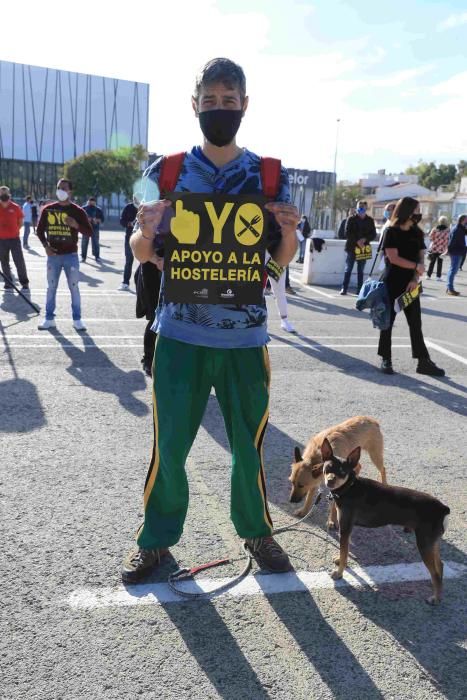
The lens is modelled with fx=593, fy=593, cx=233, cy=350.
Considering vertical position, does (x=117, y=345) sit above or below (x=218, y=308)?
below

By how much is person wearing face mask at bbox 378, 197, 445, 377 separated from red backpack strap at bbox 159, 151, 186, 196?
15.4ft

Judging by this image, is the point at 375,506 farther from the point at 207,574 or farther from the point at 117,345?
the point at 117,345

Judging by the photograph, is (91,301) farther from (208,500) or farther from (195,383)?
A: (195,383)

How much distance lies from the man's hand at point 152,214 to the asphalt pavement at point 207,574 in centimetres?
177

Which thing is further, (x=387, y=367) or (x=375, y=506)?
(x=387, y=367)

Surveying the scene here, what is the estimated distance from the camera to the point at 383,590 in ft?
9.95

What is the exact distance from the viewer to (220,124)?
8.89ft

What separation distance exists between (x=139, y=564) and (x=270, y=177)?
2.03m

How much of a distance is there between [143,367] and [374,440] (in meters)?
3.56

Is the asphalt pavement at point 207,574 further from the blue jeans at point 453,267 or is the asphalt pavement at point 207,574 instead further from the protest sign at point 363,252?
the blue jeans at point 453,267

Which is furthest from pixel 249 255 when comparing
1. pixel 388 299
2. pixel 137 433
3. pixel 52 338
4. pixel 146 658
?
pixel 52 338

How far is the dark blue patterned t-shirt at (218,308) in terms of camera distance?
2.77 metres

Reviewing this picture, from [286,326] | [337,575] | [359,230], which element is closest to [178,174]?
[337,575]

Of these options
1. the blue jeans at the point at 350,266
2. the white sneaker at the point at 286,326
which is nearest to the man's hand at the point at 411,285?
the white sneaker at the point at 286,326
